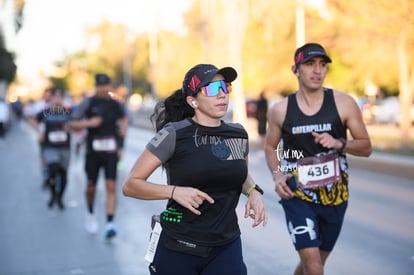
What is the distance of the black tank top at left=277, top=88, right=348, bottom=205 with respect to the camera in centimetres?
498

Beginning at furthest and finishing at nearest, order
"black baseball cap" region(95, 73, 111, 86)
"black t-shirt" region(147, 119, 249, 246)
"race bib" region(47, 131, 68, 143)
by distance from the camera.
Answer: "race bib" region(47, 131, 68, 143)
"black baseball cap" region(95, 73, 111, 86)
"black t-shirt" region(147, 119, 249, 246)

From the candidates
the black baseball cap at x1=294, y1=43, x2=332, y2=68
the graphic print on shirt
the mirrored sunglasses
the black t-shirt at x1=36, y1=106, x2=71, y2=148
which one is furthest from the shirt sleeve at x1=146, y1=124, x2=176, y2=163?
the black t-shirt at x1=36, y1=106, x2=71, y2=148

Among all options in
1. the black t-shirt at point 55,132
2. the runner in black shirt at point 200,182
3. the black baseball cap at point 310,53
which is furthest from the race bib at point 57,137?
the runner in black shirt at point 200,182

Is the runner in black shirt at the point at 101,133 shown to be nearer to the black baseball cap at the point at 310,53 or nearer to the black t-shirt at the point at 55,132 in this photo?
the black t-shirt at the point at 55,132

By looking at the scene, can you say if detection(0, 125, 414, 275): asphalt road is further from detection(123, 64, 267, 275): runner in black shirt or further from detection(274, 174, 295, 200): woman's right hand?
detection(274, 174, 295, 200): woman's right hand

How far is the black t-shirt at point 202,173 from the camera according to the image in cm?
366

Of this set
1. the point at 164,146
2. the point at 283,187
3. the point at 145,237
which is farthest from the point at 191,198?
the point at 145,237

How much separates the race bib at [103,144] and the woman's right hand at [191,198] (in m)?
5.43

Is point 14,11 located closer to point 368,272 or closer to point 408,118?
point 408,118

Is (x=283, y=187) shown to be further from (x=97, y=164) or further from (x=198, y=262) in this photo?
(x=97, y=164)

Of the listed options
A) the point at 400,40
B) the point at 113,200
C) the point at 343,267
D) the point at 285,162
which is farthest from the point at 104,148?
the point at 400,40

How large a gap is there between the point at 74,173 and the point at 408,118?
9253 mm

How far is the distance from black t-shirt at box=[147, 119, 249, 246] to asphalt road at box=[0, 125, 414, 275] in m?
0.79

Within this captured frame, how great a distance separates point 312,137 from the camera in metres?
4.98
